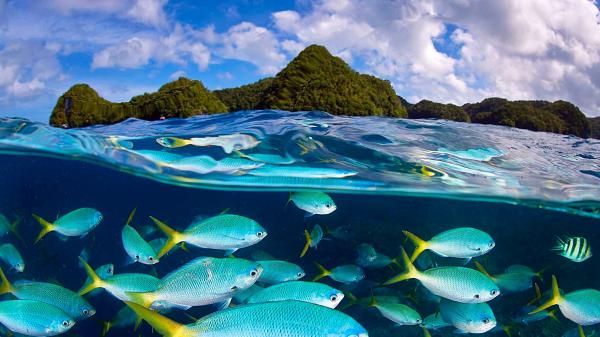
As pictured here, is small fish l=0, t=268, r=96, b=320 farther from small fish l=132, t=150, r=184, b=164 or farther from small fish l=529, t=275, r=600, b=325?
small fish l=529, t=275, r=600, b=325

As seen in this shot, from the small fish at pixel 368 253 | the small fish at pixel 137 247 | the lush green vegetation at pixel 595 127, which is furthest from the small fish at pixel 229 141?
the lush green vegetation at pixel 595 127

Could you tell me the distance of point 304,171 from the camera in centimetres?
1032

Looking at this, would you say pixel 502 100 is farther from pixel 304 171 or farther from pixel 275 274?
pixel 275 274

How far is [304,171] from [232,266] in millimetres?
6143

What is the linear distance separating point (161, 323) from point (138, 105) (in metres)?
14.7

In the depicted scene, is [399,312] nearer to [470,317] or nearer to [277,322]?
[470,317]

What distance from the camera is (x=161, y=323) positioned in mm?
3041

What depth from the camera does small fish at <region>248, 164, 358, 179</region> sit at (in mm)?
10062

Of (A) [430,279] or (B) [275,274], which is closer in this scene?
(A) [430,279]

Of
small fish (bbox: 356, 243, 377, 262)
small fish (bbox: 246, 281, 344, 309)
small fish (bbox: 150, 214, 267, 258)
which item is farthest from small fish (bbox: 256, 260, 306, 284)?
small fish (bbox: 356, 243, 377, 262)

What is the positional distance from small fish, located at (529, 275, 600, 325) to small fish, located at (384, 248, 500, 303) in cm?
124

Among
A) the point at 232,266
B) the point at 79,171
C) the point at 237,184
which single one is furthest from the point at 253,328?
the point at 79,171

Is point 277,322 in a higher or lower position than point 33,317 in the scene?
higher

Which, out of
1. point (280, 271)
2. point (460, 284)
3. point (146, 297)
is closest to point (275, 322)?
point (146, 297)
